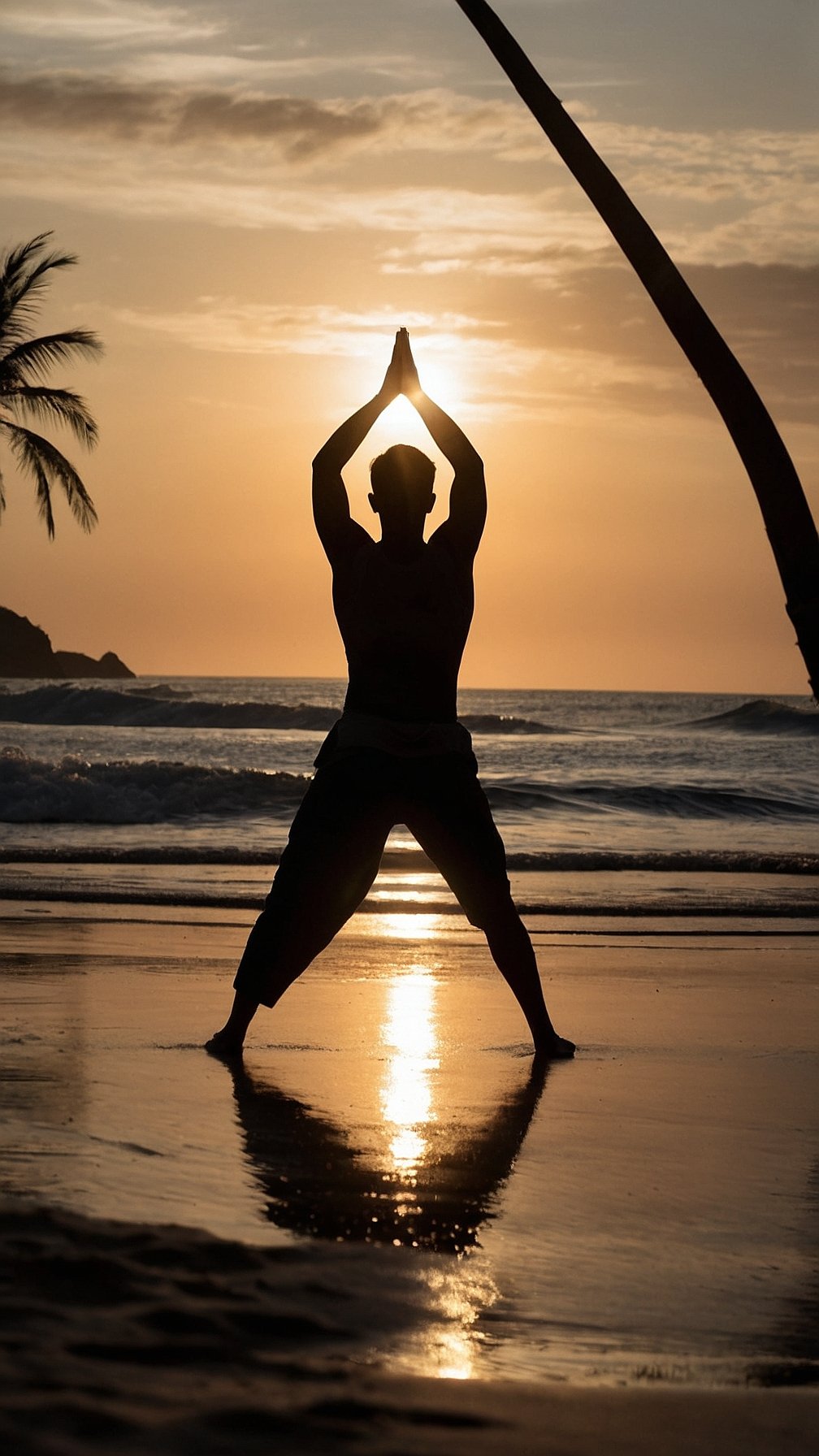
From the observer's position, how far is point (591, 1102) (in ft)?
14.7

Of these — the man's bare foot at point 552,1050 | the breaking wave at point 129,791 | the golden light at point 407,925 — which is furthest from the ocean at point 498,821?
the man's bare foot at point 552,1050

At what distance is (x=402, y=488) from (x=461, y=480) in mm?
234

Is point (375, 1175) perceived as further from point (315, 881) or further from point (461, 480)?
point (461, 480)

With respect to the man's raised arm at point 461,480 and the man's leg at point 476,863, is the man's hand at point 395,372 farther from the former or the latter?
the man's leg at point 476,863

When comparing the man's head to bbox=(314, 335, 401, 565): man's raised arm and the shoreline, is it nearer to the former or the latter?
bbox=(314, 335, 401, 565): man's raised arm

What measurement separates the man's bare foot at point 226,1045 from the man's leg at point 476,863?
2.74 ft

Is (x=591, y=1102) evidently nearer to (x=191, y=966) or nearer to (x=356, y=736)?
(x=356, y=736)

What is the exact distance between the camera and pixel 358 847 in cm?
500

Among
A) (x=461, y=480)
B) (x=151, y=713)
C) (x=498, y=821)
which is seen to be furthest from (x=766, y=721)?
(x=461, y=480)

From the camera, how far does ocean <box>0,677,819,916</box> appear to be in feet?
40.5

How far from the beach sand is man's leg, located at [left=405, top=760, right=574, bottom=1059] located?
236mm

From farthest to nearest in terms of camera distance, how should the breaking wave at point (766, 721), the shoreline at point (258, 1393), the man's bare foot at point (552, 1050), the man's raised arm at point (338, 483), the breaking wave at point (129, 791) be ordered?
1. the breaking wave at point (766, 721)
2. the breaking wave at point (129, 791)
3. the man's bare foot at point (552, 1050)
4. the man's raised arm at point (338, 483)
5. the shoreline at point (258, 1393)

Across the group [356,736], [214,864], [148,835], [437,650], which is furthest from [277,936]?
[148,835]

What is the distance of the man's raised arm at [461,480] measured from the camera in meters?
5.12
